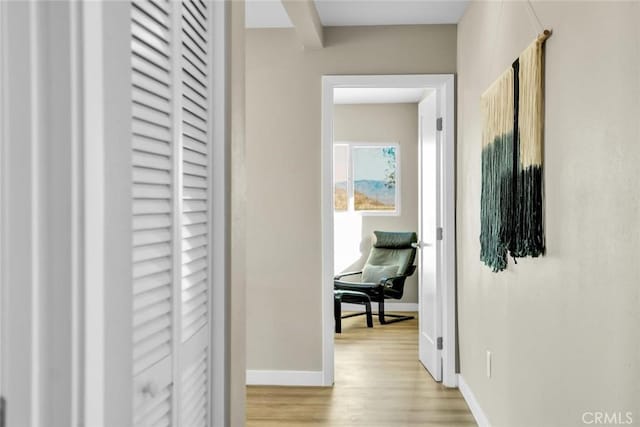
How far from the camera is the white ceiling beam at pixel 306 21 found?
3510mm

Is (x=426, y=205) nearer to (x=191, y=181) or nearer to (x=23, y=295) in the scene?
(x=191, y=181)

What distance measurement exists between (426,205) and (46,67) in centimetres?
429

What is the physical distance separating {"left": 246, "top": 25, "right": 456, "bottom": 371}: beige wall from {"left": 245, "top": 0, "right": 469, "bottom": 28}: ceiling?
0.09 m

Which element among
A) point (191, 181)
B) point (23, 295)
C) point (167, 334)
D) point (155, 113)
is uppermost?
point (155, 113)

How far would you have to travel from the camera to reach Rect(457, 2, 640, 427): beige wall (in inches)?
63.5

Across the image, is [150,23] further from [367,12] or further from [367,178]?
[367,178]

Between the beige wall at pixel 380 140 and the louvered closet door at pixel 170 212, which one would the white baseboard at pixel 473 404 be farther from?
the beige wall at pixel 380 140

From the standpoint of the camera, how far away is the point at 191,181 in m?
1.70

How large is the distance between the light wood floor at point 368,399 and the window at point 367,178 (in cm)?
262

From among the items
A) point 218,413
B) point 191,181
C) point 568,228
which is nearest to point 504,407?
point 568,228

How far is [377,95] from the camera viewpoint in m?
7.08

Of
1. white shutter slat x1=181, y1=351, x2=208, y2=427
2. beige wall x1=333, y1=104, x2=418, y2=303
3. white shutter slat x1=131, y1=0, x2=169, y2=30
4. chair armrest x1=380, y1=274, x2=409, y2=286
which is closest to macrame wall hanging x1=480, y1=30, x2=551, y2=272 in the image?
white shutter slat x1=181, y1=351, x2=208, y2=427

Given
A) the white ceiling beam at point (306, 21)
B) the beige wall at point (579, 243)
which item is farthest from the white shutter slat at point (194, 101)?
the white ceiling beam at point (306, 21)

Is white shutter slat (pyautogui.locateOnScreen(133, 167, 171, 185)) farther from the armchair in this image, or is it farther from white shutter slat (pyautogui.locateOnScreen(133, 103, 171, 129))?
the armchair
